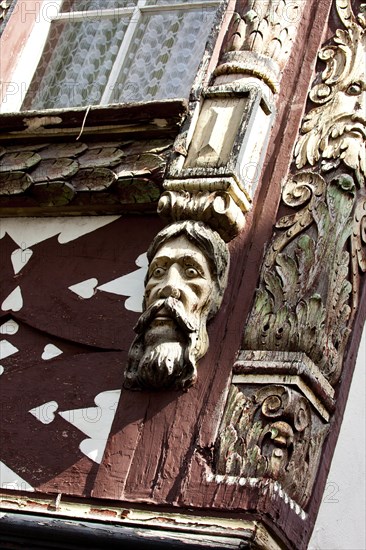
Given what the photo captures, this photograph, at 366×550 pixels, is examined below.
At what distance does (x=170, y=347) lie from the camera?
154 inches

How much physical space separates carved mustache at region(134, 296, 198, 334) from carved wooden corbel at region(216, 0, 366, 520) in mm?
168

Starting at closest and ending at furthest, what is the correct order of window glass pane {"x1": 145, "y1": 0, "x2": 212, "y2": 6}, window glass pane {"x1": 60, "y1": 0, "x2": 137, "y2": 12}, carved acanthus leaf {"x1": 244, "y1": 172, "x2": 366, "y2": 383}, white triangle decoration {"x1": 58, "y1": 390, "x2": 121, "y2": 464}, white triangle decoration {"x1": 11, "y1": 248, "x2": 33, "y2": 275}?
carved acanthus leaf {"x1": 244, "y1": 172, "x2": 366, "y2": 383}, white triangle decoration {"x1": 58, "y1": 390, "x2": 121, "y2": 464}, white triangle decoration {"x1": 11, "y1": 248, "x2": 33, "y2": 275}, window glass pane {"x1": 145, "y1": 0, "x2": 212, "y2": 6}, window glass pane {"x1": 60, "y1": 0, "x2": 137, "y2": 12}

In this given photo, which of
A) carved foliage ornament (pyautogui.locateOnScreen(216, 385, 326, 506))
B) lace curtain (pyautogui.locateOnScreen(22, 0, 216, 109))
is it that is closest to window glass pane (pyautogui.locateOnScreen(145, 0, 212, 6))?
lace curtain (pyautogui.locateOnScreen(22, 0, 216, 109))

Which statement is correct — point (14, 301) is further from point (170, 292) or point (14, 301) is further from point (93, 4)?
point (93, 4)

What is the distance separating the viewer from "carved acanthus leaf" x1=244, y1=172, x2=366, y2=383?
3871 millimetres

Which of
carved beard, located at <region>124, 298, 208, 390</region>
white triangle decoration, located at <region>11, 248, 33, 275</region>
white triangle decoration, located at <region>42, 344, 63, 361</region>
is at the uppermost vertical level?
white triangle decoration, located at <region>11, 248, 33, 275</region>

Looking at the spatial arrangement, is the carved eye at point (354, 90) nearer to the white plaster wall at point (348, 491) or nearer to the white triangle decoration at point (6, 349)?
the white plaster wall at point (348, 491)

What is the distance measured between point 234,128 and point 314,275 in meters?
0.55

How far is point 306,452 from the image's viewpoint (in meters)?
3.77

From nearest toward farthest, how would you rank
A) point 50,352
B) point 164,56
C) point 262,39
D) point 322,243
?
point 322,243, point 50,352, point 262,39, point 164,56

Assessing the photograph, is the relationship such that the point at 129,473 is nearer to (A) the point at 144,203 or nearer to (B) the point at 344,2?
(A) the point at 144,203

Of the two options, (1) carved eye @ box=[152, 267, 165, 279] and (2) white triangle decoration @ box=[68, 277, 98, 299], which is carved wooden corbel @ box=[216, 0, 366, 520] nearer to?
(1) carved eye @ box=[152, 267, 165, 279]

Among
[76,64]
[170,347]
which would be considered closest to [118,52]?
[76,64]

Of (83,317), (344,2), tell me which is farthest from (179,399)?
(344,2)
